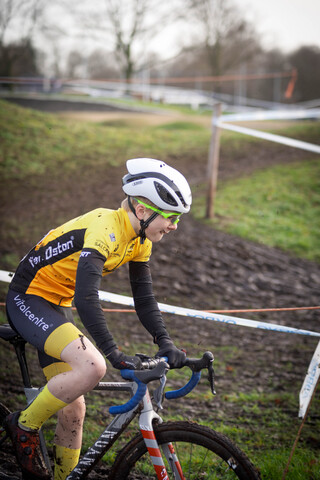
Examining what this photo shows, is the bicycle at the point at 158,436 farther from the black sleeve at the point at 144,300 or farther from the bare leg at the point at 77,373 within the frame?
the black sleeve at the point at 144,300

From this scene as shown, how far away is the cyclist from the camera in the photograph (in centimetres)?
273

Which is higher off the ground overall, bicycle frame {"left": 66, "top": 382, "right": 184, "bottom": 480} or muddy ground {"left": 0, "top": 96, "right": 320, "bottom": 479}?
bicycle frame {"left": 66, "top": 382, "right": 184, "bottom": 480}

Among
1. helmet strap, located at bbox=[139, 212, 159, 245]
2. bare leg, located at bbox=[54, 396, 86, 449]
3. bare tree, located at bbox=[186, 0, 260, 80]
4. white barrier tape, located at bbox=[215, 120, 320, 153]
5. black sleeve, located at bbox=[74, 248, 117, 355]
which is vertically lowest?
bare leg, located at bbox=[54, 396, 86, 449]

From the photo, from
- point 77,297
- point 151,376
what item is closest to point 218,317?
point 151,376

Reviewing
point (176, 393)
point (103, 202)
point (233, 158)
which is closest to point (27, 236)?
point (103, 202)

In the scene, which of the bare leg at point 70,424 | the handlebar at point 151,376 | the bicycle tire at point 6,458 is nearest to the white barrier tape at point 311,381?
the handlebar at point 151,376

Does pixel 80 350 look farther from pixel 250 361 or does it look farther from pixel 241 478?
pixel 250 361

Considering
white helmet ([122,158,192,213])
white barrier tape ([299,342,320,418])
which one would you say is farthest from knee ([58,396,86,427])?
white barrier tape ([299,342,320,418])

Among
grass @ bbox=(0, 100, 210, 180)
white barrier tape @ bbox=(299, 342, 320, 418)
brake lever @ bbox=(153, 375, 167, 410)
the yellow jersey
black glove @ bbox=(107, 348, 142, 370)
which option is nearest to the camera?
black glove @ bbox=(107, 348, 142, 370)

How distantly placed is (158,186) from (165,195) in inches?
2.7

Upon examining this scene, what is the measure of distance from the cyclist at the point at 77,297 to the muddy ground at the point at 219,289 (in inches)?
32.4

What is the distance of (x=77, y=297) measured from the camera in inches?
106

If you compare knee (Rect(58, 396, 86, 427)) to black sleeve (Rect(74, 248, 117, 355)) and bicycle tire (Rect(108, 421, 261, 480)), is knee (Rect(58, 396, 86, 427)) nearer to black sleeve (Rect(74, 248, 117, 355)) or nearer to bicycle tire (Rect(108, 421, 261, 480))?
bicycle tire (Rect(108, 421, 261, 480))

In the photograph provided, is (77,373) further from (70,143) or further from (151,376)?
(70,143)
